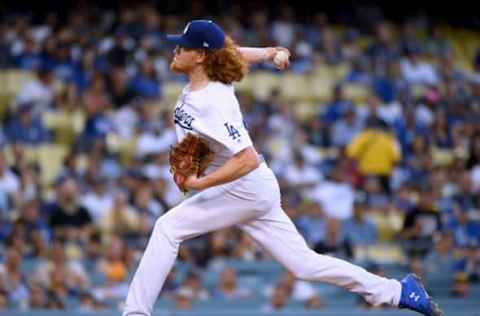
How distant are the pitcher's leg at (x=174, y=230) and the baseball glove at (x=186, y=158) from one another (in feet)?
0.68

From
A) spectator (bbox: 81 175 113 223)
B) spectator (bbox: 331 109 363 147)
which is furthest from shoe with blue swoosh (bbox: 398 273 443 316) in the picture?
spectator (bbox: 331 109 363 147)

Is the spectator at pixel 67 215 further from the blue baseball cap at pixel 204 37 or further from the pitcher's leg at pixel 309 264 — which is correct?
the blue baseball cap at pixel 204 37

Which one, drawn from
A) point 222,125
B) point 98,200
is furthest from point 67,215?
point 222,125

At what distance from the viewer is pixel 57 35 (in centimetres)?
1673

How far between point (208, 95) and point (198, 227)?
75 cm

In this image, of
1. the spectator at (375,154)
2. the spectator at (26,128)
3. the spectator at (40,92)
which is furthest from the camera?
the spectator at (40,92)

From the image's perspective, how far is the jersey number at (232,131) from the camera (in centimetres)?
698

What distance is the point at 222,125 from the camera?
6.98 meters

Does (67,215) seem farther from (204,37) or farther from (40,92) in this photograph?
(204,37)

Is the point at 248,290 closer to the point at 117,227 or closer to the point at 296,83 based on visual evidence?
the point at 117,227

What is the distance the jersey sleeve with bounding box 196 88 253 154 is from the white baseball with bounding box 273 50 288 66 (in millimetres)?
485

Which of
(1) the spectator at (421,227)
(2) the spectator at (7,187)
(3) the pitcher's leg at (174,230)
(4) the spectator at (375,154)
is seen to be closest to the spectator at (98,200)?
(2) the spectator at (7,187)

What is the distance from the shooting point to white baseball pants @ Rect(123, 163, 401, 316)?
7.16 metres

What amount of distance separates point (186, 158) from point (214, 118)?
260 mm
